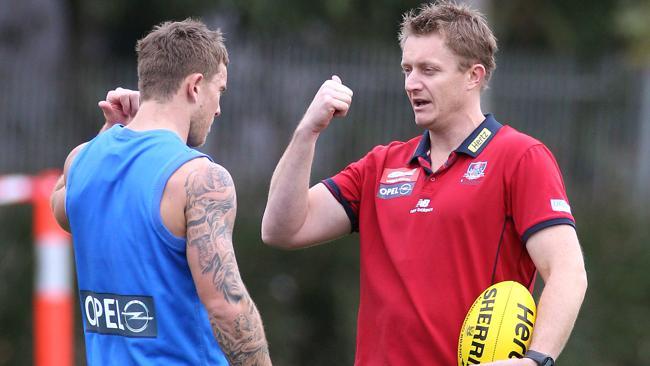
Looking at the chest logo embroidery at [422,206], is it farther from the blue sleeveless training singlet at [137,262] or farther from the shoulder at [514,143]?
the blue sleeveless training singlet at [137,262]

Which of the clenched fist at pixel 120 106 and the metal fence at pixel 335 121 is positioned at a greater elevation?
the metal fence at pixel 335 121

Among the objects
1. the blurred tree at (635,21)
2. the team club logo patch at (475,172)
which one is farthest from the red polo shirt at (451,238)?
the blurred tree at (635,21)

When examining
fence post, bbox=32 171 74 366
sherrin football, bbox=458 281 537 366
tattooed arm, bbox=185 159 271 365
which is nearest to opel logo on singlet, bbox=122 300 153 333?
tattooed arm, bbox=185 159 271 365

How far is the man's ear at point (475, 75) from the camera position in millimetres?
4688

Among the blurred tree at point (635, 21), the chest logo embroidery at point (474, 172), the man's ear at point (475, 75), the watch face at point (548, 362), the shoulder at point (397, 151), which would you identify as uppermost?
the blurred tree at point (635, 21)

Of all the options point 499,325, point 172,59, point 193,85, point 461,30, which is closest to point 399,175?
point 461,30

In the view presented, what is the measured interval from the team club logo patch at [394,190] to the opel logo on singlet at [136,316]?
1.13m

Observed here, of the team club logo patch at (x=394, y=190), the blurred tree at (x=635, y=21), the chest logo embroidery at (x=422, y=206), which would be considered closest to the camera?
the chest logo embroidery at (x=422, y=206)

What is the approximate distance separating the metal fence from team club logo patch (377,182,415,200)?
207 inches

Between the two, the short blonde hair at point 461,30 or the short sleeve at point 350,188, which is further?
the short sleeve at point 350,188

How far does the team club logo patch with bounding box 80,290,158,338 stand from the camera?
412 cm

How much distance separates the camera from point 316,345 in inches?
392

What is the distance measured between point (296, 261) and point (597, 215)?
259 centimetres

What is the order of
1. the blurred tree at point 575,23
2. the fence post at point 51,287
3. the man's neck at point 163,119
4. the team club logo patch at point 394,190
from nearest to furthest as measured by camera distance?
the man's neck at point 163,119 < the team club logo patch at point 394,190 < the fence post at point 51,287 < the blurred tree at point 575,23
